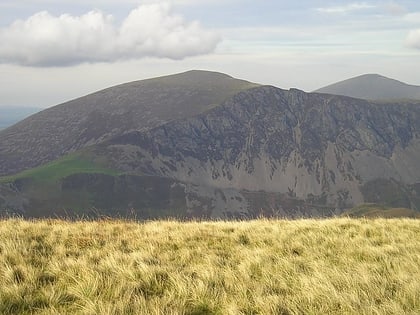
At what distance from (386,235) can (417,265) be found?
4.31 m

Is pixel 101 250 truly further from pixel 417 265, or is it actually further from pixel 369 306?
pixel 417 265

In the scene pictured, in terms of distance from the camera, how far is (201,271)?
8.27 m

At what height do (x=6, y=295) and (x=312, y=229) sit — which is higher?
(x=6, y=295)

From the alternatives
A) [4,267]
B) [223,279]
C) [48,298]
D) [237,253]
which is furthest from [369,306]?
[4,267]

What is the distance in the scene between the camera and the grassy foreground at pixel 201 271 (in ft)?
21.3

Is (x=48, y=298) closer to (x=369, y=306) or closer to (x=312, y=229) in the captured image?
(x=369, y=306)

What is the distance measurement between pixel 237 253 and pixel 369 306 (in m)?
4.32

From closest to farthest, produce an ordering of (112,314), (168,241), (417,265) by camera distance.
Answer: (112,314), (417,265), (168,241)

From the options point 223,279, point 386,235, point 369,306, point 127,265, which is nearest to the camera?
point 369,306

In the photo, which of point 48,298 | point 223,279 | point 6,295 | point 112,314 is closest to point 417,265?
point 223,279

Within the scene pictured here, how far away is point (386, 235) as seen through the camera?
13414 mm

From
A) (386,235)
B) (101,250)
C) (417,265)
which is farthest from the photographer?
(386,235)

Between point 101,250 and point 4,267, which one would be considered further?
point 101,250

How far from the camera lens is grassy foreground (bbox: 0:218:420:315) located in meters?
6.50
